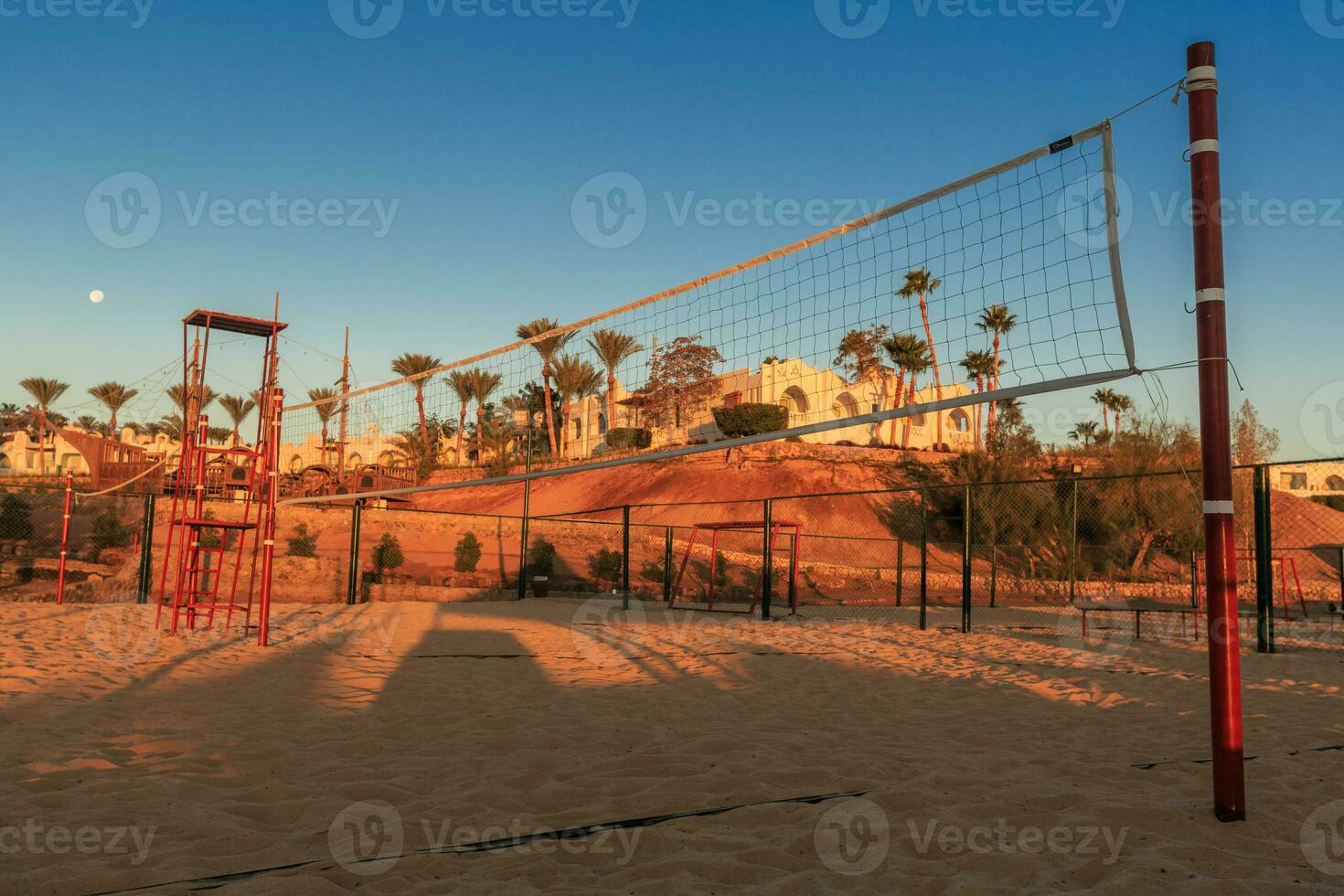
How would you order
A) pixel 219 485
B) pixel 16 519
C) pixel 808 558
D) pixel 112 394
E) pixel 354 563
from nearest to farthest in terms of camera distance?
pixel 219 485 < pixel 354 563 < pixel 16 519 < pixel 808 558 < pixel 112 394

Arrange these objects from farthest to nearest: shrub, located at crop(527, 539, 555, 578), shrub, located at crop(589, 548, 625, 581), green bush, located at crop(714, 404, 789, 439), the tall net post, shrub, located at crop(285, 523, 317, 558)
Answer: green bush, located at crop(714, 404, 789, 439)
shrub, located at crop(589, 548, 625, 581)
shrub, located at crop(285, 523, 317, 558)
shrub, located at crop(527, 539, 555, 578)
the tall net post

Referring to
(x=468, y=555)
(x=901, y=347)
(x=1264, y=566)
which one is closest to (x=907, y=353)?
(x=901, y=347)

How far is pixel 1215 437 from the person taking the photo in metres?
3.27

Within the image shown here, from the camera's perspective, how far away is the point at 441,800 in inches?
134

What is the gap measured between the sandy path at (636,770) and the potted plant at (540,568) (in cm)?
852

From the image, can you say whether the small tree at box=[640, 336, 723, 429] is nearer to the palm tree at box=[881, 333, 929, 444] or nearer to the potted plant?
the palm tree at box=[881, 333, 929, 444]

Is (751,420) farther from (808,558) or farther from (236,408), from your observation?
(236,408)

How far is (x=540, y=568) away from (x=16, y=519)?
10996 mm

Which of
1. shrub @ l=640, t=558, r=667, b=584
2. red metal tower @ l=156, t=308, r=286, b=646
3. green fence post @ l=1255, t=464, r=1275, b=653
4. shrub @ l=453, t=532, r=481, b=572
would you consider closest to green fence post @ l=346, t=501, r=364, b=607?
red metal tower @ l=156, t=308, r=286, b=646

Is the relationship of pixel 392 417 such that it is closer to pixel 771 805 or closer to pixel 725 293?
pixel 725 293

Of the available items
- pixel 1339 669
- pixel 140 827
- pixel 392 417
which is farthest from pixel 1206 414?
pixel 392 417

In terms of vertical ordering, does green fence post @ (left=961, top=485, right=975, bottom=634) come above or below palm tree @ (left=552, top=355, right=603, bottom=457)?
below

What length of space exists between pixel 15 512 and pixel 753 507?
19.8m

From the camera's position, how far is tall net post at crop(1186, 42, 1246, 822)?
10.4 ft
